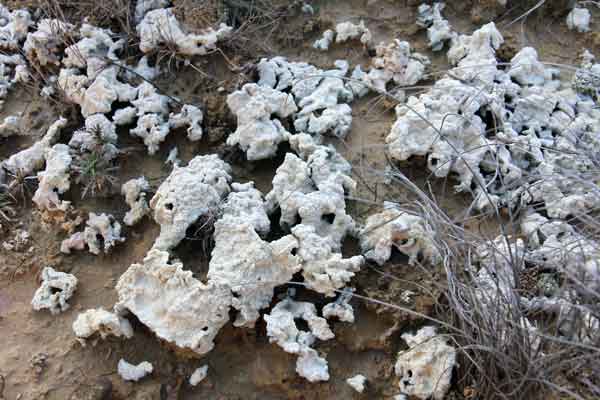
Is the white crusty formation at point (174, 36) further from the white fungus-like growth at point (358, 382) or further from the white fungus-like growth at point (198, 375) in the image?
the white fungus-like growth at point (358, 382)

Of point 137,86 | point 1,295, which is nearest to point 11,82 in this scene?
point 137,86

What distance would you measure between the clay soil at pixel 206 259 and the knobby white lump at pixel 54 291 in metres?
0.03

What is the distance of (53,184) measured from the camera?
2.36m

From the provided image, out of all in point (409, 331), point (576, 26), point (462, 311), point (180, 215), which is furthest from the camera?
point (576, 26)

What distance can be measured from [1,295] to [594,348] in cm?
199

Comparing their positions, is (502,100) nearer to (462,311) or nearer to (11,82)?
(462,311)

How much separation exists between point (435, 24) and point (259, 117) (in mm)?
1018

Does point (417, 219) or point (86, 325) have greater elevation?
point (417, 219)

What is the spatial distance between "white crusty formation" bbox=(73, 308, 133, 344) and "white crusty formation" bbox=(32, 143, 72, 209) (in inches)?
20.8

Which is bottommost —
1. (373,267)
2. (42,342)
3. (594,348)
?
(42,342)

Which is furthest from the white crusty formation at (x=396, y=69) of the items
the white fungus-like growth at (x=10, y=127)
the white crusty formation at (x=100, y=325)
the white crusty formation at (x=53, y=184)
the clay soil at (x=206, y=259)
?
the white fungus-like growth at (x=10, y=127)

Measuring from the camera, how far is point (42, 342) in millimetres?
2078

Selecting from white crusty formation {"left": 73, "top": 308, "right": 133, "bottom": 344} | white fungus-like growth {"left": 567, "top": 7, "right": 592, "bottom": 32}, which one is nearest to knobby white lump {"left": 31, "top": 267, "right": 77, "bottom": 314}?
white crusty formation {"left": 73, "top": 308, "right": 133, "bottom": 344}

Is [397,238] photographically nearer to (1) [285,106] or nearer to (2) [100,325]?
(1) [285,106]
